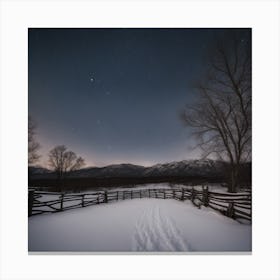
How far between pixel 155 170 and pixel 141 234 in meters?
1.10

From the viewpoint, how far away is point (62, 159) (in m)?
2.97

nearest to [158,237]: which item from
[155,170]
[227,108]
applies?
[155,170]

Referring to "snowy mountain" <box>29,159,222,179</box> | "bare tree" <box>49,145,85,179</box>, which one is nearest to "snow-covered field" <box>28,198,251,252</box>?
"snowy mountain" <box>29,159,222,179</box>

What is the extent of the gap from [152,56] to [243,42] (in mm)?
1631

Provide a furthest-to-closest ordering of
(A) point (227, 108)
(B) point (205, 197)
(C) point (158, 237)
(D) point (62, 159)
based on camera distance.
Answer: (B) point (205, 197) → (A) point (227, 108) → (D) point (62, 159) → (C) point (158, 237)

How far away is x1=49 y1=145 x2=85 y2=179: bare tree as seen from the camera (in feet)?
9.66

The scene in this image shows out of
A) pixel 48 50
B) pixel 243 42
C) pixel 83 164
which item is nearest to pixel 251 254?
pixel 83 164

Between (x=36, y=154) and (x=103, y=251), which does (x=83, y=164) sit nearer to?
(x=36, y=154)

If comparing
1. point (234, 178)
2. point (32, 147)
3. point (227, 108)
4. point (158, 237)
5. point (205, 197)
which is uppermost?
point (227, 108)

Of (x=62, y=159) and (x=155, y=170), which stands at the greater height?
(x=62, y=159)

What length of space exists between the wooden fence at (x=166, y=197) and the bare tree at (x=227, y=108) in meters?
0.26

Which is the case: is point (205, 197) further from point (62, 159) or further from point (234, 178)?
point (62, 159)

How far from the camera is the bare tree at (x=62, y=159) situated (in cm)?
295

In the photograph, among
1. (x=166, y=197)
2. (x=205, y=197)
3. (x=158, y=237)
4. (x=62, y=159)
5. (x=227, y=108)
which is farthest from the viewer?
(x=166, y=197)
